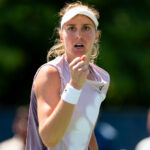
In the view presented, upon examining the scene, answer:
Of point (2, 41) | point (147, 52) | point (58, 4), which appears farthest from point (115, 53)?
point (2, 41)

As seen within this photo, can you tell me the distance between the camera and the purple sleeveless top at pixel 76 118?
2.57 meters

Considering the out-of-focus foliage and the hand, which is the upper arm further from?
the out-of-focus foliage

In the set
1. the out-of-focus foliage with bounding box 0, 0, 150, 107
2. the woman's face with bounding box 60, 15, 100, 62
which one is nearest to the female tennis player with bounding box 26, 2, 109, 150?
the woman's face with bounding box 60, 15, 100, 62

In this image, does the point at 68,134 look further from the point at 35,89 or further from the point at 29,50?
the point at 29,50

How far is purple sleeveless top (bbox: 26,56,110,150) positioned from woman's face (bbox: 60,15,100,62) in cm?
10

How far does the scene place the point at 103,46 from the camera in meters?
7.78

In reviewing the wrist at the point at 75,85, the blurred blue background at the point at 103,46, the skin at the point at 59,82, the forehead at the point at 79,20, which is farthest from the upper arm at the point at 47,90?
the blurred blue background at the point at 103,46

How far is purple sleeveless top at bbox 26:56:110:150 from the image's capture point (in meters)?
2.57

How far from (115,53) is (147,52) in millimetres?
580

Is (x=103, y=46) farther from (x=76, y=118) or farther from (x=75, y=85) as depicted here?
(x=75, y=85)

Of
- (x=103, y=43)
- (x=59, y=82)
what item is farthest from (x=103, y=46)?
(x=59, y=82)

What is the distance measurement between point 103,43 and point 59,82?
5413 millimetres

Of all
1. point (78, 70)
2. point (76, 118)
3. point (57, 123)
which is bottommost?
point (76, 118)

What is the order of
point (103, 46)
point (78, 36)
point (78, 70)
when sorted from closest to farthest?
point (78, 70) < point (78, 36) < point (103, 46)
